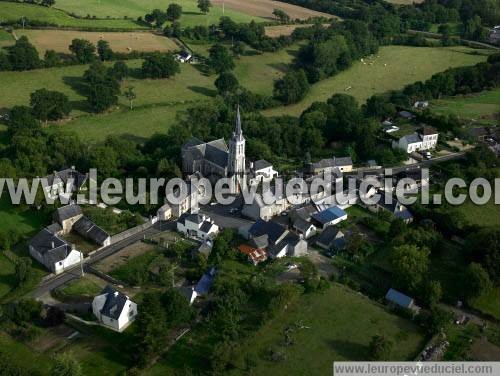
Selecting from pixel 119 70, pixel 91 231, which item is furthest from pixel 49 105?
pixel 91 231

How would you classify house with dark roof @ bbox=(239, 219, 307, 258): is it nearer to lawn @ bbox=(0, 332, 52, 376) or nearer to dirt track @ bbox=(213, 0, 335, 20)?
lawn @ bbox=(0, 332, 52, 376)

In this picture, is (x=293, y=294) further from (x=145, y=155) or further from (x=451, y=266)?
(x=145, y=155)

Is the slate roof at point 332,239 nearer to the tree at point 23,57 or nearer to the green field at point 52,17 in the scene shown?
the tree at point 23,57

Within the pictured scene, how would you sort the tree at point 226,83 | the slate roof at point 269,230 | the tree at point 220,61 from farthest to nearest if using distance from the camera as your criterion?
the tree at point 220,61, the tree at point 226,83, the slate roof at point 269,230

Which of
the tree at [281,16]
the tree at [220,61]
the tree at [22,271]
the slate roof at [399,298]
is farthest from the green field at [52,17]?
the slate roof at [399,298]

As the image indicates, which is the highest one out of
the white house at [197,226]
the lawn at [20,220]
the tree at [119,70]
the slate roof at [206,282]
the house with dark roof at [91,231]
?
the tree at [119,70]

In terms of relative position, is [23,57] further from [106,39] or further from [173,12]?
[173,12]

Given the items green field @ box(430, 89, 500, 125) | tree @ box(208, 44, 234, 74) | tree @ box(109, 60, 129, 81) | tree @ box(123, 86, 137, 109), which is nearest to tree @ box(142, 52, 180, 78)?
tree @ box(109, 60, 129, 81)
